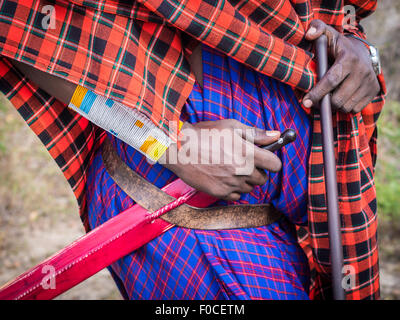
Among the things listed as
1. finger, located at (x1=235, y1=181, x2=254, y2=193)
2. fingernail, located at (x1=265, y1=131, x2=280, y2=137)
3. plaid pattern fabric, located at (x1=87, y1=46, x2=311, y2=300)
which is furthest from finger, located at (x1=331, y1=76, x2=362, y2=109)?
finger, located at (x1=235, y1=181, x2=254, y2=193)

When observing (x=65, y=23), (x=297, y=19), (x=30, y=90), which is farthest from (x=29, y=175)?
(x=297, y=19)

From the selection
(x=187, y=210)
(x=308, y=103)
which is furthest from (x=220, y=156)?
(x=308, y=103)

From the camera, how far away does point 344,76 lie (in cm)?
107

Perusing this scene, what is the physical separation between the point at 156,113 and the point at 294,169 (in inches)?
19.6

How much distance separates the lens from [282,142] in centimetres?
100

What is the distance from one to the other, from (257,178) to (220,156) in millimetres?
132

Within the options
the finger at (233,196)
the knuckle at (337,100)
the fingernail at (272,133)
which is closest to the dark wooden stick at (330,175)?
the knuckle at (337,100)

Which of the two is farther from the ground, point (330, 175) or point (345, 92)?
point (345, 92)

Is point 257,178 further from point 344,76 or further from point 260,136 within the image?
point 344,76

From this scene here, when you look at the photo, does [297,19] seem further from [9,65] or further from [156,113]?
[9,65]

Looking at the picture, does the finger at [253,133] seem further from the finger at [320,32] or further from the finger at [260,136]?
the finger at [320,32]

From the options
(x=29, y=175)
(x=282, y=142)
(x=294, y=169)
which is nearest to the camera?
(x=282, y=142)

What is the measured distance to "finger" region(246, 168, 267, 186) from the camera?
39.2 inches

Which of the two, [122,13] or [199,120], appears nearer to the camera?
[122,13]
